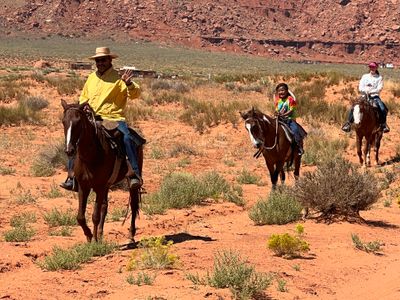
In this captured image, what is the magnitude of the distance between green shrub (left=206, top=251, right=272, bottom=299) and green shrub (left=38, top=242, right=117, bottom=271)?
1898 millimetres

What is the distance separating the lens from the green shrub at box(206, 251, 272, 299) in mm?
6957

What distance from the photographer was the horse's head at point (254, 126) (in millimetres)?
12524

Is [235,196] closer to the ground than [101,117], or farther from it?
closer to the ground

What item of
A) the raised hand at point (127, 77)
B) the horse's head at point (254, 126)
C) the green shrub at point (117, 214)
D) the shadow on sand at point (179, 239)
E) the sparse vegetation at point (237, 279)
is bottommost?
the green shrub at point (117, 214)

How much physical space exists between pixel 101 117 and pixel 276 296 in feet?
12.5

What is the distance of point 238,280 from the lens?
7086 millimetres

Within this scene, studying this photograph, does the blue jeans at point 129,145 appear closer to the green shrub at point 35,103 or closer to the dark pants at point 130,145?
the dark pants at point 130,145

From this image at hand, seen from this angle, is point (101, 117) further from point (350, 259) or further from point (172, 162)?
point (172, 162)

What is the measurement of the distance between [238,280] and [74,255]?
2368mm

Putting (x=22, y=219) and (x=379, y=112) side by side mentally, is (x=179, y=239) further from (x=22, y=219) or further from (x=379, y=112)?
(x=379, y=112)

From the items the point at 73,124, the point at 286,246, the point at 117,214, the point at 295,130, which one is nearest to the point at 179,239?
the point at 286,246

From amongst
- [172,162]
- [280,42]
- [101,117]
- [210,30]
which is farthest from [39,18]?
[101,117]

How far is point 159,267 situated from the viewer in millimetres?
7867

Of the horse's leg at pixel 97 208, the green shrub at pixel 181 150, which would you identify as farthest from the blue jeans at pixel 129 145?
the green shrub at pixel 181 150
